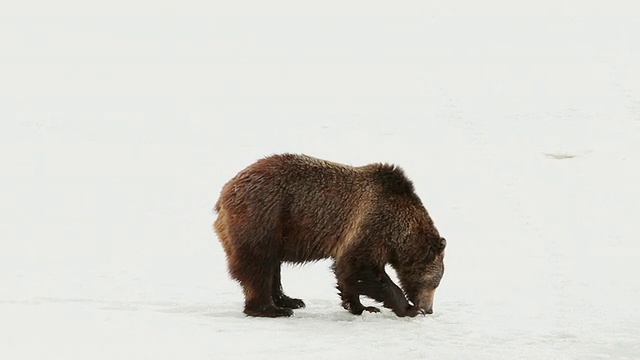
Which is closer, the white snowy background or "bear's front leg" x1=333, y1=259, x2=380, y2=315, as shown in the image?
the white snowy background

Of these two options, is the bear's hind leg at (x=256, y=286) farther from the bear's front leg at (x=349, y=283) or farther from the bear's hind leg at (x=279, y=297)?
the bear's front leg at (x=349, y=283)

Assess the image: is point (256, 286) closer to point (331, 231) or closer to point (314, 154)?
point (331, 231)

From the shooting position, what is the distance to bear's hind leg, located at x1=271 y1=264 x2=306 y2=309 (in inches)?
398

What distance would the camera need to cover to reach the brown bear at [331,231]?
962cm

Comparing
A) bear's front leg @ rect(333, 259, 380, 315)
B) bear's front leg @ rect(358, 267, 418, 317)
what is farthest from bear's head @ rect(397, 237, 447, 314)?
bear's front leg @ rect(333, 259, 380, 315)

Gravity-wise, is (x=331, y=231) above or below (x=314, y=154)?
below

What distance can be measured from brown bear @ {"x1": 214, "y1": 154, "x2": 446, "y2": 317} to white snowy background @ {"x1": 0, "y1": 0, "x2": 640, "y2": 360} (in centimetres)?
32

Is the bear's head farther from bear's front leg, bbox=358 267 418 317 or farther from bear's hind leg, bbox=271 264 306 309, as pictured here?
bear's hind leg, bbox=271 264 306 309

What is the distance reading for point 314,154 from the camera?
19.0 meters

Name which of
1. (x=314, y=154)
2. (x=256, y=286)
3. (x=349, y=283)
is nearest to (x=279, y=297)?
(x=256, y=286)

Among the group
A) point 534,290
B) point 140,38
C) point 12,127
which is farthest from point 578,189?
point 140,38

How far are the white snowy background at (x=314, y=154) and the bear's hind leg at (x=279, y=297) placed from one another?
232mm

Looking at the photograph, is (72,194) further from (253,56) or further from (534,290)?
(253,56)

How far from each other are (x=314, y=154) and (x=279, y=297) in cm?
895
